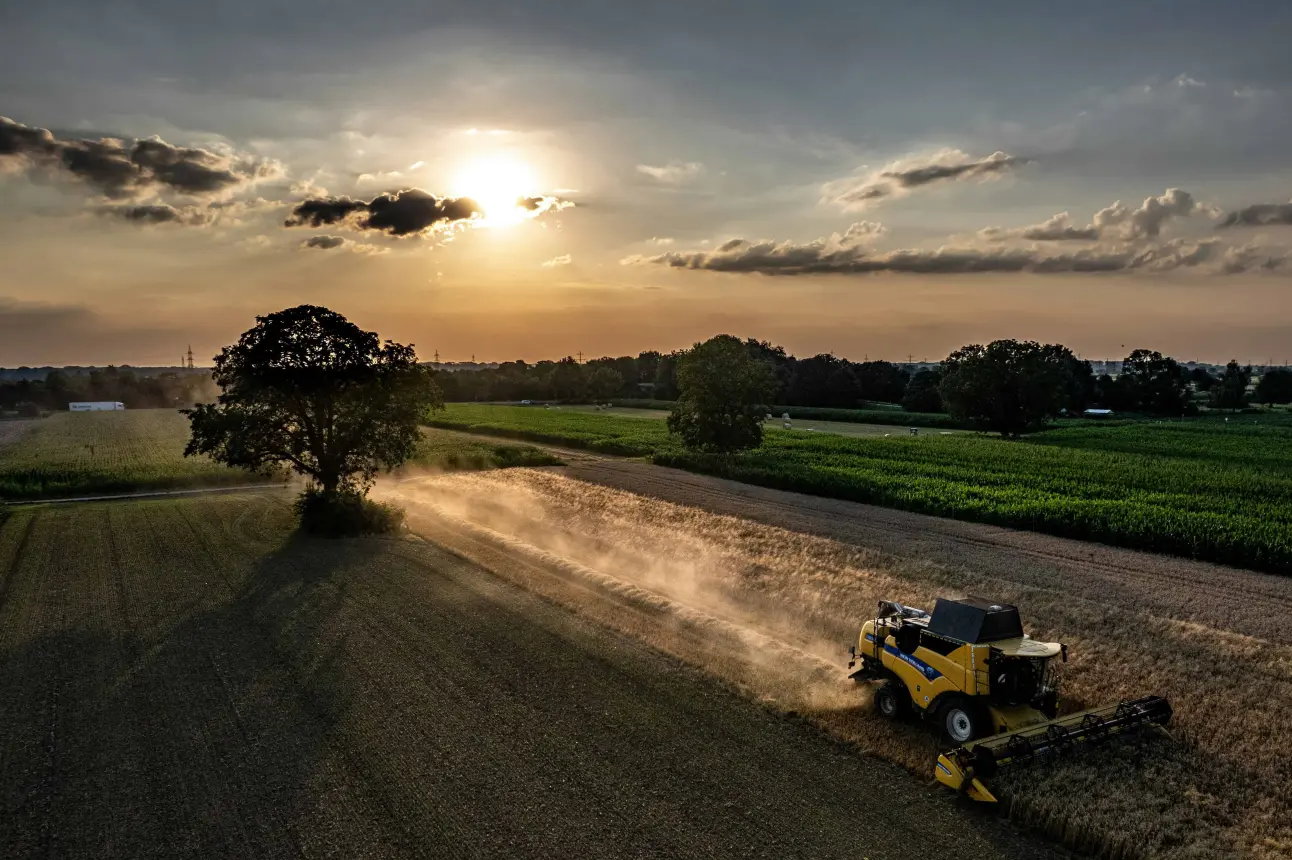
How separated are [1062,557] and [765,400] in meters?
26.8

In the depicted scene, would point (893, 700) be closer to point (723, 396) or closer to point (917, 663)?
point (917, 663)

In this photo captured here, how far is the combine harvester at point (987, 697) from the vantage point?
41.5 ft

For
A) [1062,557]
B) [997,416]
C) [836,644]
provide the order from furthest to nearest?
[997,416] < [1062,557] < [836,644]

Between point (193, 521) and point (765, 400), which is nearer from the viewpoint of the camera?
point (193, 521)

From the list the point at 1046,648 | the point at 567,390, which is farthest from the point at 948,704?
the point at 567,390

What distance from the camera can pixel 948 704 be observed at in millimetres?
13891

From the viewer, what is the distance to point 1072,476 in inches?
1781

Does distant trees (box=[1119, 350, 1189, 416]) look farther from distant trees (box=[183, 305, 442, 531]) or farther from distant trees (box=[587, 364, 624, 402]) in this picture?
distant trees (box=[183, 305, 442, 531])

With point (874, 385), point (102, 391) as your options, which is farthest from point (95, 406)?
point (874, 385)

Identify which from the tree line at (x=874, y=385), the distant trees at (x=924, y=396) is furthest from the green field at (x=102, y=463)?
the distant trees at (x=924, y=396)

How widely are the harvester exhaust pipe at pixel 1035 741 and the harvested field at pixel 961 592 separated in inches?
13.2

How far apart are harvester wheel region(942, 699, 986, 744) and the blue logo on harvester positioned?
1.80 feet

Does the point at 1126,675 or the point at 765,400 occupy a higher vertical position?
the point at 765,400

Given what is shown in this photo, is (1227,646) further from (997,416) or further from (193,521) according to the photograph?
(997,416)
